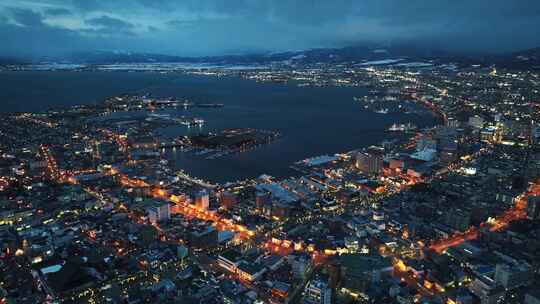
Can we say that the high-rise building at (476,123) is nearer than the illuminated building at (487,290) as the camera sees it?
No

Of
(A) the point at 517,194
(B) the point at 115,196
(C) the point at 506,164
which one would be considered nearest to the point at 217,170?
(B) the point at 115,196

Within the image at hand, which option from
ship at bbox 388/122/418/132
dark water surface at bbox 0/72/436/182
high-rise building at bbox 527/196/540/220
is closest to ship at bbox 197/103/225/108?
dark water surface at bbox 0/72/436/182

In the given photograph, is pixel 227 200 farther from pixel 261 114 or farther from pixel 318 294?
pixel 261 114

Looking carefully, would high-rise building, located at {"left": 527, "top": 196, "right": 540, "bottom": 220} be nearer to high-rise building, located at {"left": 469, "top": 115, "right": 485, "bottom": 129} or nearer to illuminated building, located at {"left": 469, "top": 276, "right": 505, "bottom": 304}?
illuminated building, located at {"left": 469, "top": 276, "right": 505, "bottom": 304}

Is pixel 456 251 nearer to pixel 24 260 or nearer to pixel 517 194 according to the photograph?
pixel 517 194

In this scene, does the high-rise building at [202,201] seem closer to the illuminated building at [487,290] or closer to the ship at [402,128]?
the illuminated building at [487,290]

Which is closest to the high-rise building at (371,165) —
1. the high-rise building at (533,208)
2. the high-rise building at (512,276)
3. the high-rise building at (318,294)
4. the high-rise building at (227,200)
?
the high-rise building at (533,208)
